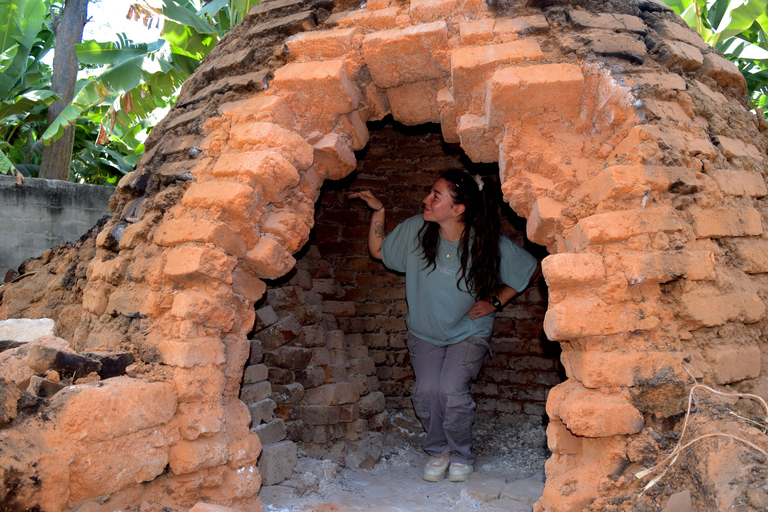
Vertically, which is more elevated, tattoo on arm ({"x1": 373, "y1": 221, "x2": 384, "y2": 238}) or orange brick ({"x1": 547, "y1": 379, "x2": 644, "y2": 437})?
tattoo on arm ({"x1": 373, "y1": 221, "x2": 384, "y2": 238})

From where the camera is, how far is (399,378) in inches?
178

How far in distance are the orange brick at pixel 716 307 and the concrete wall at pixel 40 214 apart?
5.42 metres

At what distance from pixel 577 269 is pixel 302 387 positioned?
2.25 meters

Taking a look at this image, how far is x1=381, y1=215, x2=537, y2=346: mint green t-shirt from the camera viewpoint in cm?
343

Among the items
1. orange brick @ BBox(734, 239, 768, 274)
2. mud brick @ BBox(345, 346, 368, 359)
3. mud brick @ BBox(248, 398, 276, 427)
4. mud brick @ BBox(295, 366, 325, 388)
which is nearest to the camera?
orange brick @ BBox(734, 239, 768, 274)

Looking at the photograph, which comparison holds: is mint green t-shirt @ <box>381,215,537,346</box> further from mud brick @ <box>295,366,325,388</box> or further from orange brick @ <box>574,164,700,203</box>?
orange brick @ <box>574,164,700,203</box>

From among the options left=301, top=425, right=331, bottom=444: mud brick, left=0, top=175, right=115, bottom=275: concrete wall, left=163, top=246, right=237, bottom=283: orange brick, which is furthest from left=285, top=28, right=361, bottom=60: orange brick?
left=0, top=175, right=115, bottom=275: concrete wall

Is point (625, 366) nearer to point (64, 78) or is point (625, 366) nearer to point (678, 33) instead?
point (678, 33)

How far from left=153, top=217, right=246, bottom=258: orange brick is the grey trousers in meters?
1.57

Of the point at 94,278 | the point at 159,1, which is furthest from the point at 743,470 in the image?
the point at 159,1

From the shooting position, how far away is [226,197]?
2.36 metres

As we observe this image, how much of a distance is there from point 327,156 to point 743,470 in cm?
211

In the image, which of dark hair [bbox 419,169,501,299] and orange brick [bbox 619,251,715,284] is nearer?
orange brick [bbox 619,251,715,284]

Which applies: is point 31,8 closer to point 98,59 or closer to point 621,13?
point 98,59
